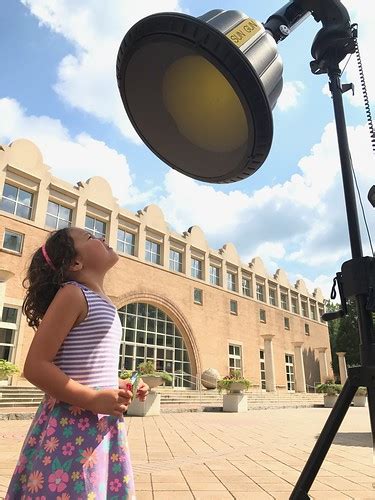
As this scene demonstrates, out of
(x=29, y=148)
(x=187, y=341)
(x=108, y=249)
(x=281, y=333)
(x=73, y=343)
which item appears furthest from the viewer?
(x=281, y=333)

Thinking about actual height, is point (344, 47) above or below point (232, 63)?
above

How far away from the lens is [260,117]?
4.40 ft

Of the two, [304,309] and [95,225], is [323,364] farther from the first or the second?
[95,225]

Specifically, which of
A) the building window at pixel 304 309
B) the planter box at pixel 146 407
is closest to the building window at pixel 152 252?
the planter box at pixel 146 407

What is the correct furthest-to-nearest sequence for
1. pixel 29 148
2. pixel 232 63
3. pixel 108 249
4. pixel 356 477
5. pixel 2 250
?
1. pixel 29 148
2. pixel 2 250
3. pixel 356 477
4. pixel 108 249
5. pixel 232 63

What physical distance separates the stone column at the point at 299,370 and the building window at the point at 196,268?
11394mm

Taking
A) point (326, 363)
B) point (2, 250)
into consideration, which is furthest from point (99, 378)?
point (326, 363)

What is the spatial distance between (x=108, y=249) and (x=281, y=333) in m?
35.6

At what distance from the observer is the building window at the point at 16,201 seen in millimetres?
18828

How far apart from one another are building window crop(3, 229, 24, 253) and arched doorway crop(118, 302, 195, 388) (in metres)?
6.89

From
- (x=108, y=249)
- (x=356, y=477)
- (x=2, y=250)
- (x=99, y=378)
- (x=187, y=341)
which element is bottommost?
(x=356, y=477)

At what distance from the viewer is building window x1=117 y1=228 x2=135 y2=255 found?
24.1m

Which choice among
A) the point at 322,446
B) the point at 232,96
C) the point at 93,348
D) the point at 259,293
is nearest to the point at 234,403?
the point at 322,446

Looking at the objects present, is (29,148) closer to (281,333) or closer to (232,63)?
(232,63)
